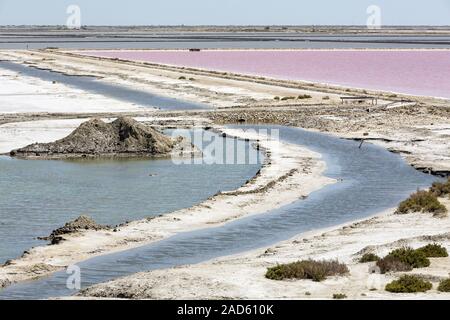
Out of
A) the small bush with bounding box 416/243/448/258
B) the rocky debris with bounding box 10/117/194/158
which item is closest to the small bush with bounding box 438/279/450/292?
the small bush with bounding box 416/243/448/258

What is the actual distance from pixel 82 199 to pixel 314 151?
15.2m

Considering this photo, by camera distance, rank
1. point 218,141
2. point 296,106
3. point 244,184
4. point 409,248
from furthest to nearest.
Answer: point 296,106 < point 218,141 < point 244,184 < point 409,248

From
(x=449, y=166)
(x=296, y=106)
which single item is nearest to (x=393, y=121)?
(x=296, y=106)

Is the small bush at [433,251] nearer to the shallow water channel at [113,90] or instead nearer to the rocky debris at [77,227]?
the rocky debris at [77,227]

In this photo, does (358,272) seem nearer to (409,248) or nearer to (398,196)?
(409,248)

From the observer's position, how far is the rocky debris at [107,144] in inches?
1795

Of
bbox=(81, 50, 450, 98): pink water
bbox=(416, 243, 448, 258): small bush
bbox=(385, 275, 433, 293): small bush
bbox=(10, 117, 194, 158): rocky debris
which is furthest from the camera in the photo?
bbox=(81, 50, 450, 98): pink water

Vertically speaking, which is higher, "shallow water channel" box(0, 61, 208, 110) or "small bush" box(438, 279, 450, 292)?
"shallow water channel" box(0, 61, 208, 110)

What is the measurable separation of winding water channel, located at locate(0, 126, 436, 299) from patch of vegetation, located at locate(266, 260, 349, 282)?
3.99 meters

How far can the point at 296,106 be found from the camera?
2692 inches

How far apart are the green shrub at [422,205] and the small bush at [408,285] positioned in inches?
395

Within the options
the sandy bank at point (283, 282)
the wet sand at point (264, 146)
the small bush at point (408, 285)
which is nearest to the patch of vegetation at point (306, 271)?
the sandy bank at point (283, 282)

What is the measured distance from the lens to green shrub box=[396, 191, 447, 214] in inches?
1230

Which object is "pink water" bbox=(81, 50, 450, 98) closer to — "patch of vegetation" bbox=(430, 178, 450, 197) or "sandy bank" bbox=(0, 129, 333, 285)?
"sandy bank" bbox=(0, 129, 333, 285)
